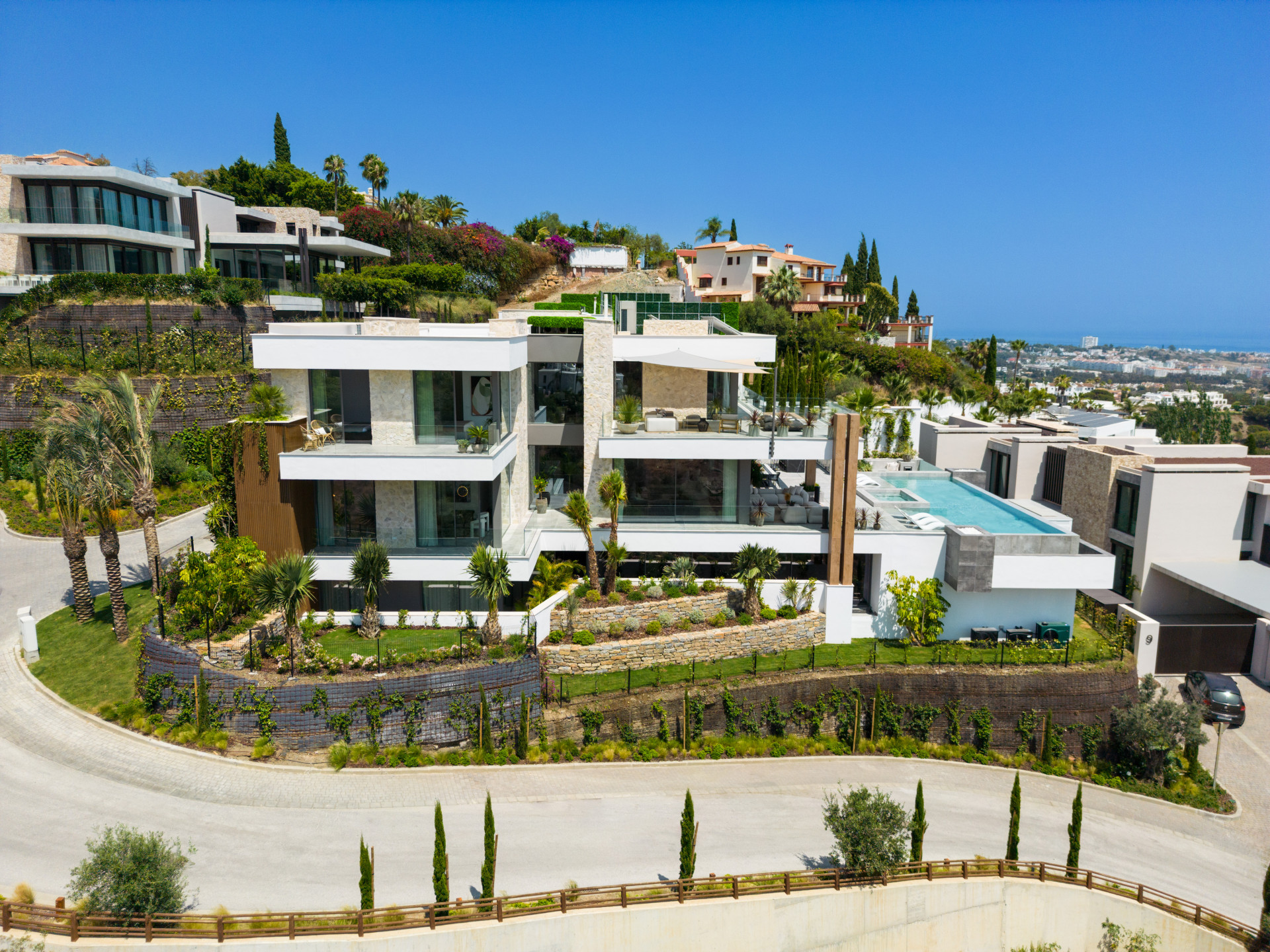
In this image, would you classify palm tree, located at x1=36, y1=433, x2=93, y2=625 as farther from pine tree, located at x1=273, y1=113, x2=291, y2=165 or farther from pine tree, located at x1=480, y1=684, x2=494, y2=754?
pine tree, located at x1=273, y1=113, x2=291, y2=165

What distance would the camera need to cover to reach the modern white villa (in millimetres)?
23312

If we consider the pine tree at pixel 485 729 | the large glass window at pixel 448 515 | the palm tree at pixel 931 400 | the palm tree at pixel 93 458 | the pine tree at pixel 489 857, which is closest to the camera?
the pine tree at pixel 489 857

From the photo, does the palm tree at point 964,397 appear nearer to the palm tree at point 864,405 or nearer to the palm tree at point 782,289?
the palm tree at point 864,405

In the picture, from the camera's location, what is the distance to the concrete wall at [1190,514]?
2964 cm

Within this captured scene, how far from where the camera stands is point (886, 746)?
74.2ft

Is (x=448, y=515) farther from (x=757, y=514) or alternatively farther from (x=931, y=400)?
(x=931, y=400)

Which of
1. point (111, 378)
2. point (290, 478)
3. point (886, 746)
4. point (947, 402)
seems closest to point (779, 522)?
point (886, 746)

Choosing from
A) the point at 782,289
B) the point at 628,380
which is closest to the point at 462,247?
the point at 782,289

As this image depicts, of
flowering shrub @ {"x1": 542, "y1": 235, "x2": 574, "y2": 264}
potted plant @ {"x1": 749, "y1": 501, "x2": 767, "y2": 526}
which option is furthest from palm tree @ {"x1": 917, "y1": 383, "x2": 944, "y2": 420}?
flowering shrub @ {"x1": 542, "y1": 235, "x2": 574, "y2": 264}

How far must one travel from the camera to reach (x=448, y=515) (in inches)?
957

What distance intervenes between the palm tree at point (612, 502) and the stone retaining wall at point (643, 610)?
3.44 feet

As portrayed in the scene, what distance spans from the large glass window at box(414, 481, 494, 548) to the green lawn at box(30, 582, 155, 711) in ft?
26.4

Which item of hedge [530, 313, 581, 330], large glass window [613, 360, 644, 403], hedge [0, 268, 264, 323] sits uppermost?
hedge [0, 268, 264, 323]

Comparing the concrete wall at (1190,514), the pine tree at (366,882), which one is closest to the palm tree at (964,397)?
the concrete wall at (1190,514)
